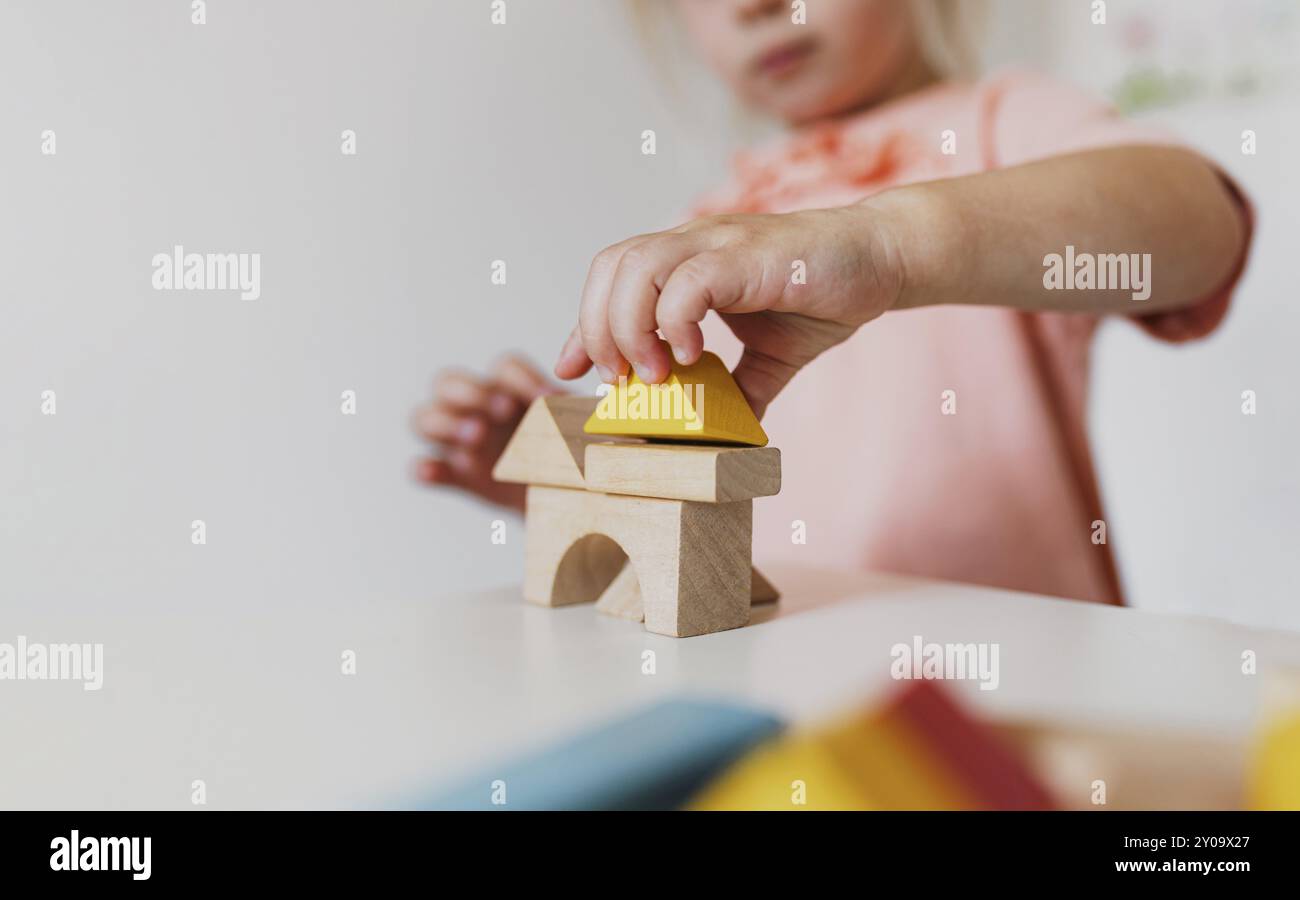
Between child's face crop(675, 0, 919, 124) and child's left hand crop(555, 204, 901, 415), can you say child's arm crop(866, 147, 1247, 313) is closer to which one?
child's left hand crop(555, 204, 901, 415)

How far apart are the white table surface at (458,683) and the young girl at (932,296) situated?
15 centimetres

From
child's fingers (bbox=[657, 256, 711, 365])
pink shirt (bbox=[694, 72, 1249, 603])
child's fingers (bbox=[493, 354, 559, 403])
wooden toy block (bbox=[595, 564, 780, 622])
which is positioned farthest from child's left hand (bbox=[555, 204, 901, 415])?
pink shirt (bbox=[694, 72, 1249, 603])

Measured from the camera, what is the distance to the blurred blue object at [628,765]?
312 millimetres

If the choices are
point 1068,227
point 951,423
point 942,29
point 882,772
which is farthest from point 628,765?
point 942,29

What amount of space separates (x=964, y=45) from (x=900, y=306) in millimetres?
787

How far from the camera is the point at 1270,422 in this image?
135cm

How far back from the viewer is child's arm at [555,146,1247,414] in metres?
0.50

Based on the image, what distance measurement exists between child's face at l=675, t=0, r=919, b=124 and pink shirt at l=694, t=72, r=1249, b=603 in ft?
0.26

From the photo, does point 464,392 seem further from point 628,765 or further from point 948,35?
point 948,35

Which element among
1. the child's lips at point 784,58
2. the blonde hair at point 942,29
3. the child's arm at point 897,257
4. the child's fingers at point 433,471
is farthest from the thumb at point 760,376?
the blonde hair at point 942,29

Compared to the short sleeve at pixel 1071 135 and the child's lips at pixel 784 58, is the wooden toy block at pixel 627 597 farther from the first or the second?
the child's lips at pixel 784 58

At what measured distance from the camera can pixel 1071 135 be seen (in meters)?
0.87

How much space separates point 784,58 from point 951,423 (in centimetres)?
40
